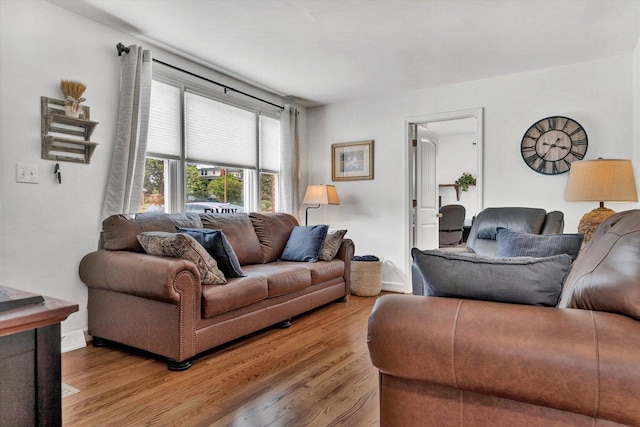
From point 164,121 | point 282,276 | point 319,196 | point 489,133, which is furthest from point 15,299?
point 489,133

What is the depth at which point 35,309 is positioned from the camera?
2.62 ft

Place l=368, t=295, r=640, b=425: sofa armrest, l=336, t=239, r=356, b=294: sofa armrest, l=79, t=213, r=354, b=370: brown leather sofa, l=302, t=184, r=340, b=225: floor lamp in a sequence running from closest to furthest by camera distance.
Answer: l=368, t=295, r=640, b=425: sofa armrest, l=79, t=213, r=354, b=370: brown leather sofa, l=336, t=239, r=356, b=294: sofa armrest, l=302, t=184, r=340, b=225: floor lamp

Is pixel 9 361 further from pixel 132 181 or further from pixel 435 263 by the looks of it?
pixel 132 181

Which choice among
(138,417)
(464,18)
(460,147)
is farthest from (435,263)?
(460,147)

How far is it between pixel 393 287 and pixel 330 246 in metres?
1.24

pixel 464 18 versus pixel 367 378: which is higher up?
pixel 464 18

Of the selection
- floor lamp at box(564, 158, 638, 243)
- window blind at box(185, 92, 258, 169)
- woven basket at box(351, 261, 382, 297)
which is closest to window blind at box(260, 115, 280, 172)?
window blind at box(185, 92, 258, 169)

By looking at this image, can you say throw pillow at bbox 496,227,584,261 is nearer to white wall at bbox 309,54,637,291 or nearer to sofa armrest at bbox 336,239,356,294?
white wall at bbox 309,54,637,291

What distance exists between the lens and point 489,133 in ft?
13.7

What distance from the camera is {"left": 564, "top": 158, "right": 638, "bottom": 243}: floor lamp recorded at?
2.68m

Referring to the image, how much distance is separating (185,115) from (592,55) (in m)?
3.81

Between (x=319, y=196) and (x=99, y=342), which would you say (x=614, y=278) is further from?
(x=319, y=196)

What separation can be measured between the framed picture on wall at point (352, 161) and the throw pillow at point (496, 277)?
3.64 metres

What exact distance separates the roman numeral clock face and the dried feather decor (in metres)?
4.00
